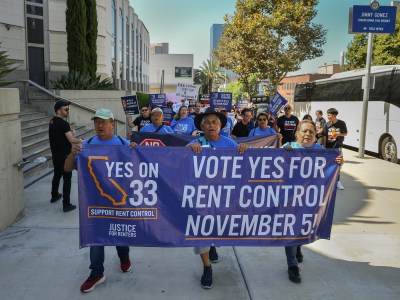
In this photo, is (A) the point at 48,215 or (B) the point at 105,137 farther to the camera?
(A) the point at 48,215

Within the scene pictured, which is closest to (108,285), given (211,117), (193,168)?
(193,168)

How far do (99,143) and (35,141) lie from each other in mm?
7079

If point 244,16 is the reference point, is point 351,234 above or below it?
below

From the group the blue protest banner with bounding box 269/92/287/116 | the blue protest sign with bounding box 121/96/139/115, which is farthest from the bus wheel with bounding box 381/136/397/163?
the blue protest sign with bounding box 121/96/139/115

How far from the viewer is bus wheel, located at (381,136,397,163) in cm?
1330

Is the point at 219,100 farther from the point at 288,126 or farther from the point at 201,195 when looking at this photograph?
the point at 201,195

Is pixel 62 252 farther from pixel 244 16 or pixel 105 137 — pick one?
pixel 244 16

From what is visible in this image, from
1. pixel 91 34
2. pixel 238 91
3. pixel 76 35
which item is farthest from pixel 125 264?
pixel 238 91

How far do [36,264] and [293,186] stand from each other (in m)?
3.16

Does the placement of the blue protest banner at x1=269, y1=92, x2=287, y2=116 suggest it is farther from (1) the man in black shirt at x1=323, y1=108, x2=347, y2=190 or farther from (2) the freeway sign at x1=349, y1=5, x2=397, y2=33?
(2) the freeway sign at x1=349, y1=5, x2=397, y2=33

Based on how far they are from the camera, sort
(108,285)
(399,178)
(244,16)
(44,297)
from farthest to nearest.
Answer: (244,16) → (399,178) → (108,285) → (44,297)

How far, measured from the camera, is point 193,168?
3.95 meters

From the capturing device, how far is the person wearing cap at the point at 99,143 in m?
3.89

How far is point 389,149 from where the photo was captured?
1377 cm
